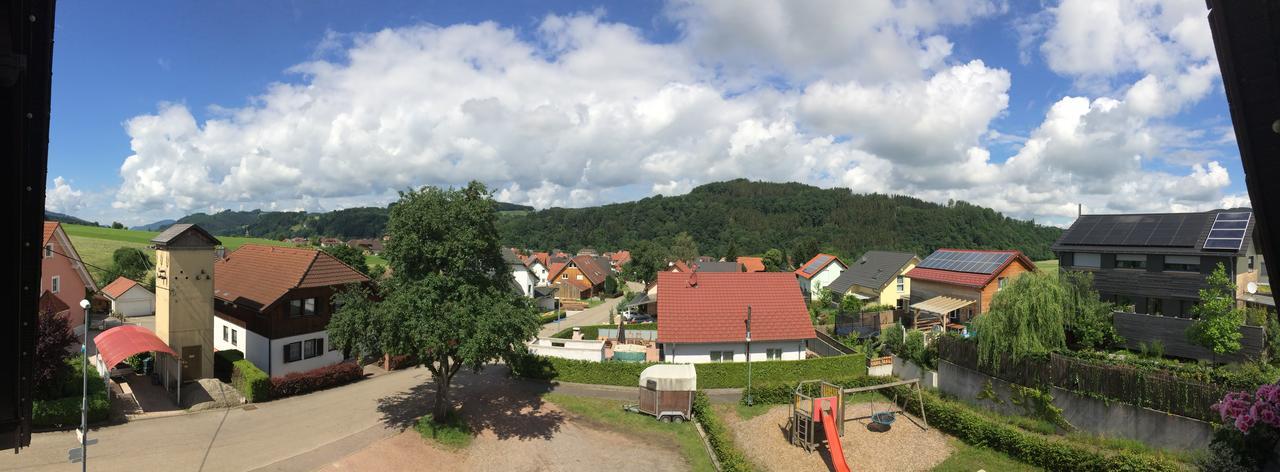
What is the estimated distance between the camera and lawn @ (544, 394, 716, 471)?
19.7 metres

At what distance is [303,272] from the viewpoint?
2686 cm

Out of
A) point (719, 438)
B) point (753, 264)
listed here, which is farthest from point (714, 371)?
point (753, 264)

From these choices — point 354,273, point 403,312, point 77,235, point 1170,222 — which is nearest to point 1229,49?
point 403,312

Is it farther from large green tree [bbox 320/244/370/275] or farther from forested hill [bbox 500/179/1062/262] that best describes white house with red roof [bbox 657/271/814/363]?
forested hill [bbox 500/179/1062/262]

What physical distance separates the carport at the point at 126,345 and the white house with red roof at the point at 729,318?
21.8m

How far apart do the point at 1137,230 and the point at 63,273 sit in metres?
60.2

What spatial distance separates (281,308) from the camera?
25859mm

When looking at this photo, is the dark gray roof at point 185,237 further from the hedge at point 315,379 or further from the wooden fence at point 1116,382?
the wooden fence at point 1116,382

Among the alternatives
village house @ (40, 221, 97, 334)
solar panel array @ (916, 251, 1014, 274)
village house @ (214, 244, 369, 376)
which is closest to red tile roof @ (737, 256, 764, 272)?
solar panel array @ (916, 251, 1014, 274)

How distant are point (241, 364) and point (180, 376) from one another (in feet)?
8.45

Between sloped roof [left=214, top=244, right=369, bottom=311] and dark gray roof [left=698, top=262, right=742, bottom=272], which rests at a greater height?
sloped roof [left=214, top=244, right=369, bottom=311]

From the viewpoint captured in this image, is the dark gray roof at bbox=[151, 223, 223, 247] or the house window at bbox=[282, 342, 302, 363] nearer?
the dark gray roof at bbox=[151, 223, 223, 247]

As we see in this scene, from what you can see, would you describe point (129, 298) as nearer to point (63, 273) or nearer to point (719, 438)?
point (63, 273)

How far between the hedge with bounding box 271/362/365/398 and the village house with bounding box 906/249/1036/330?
112 feet
